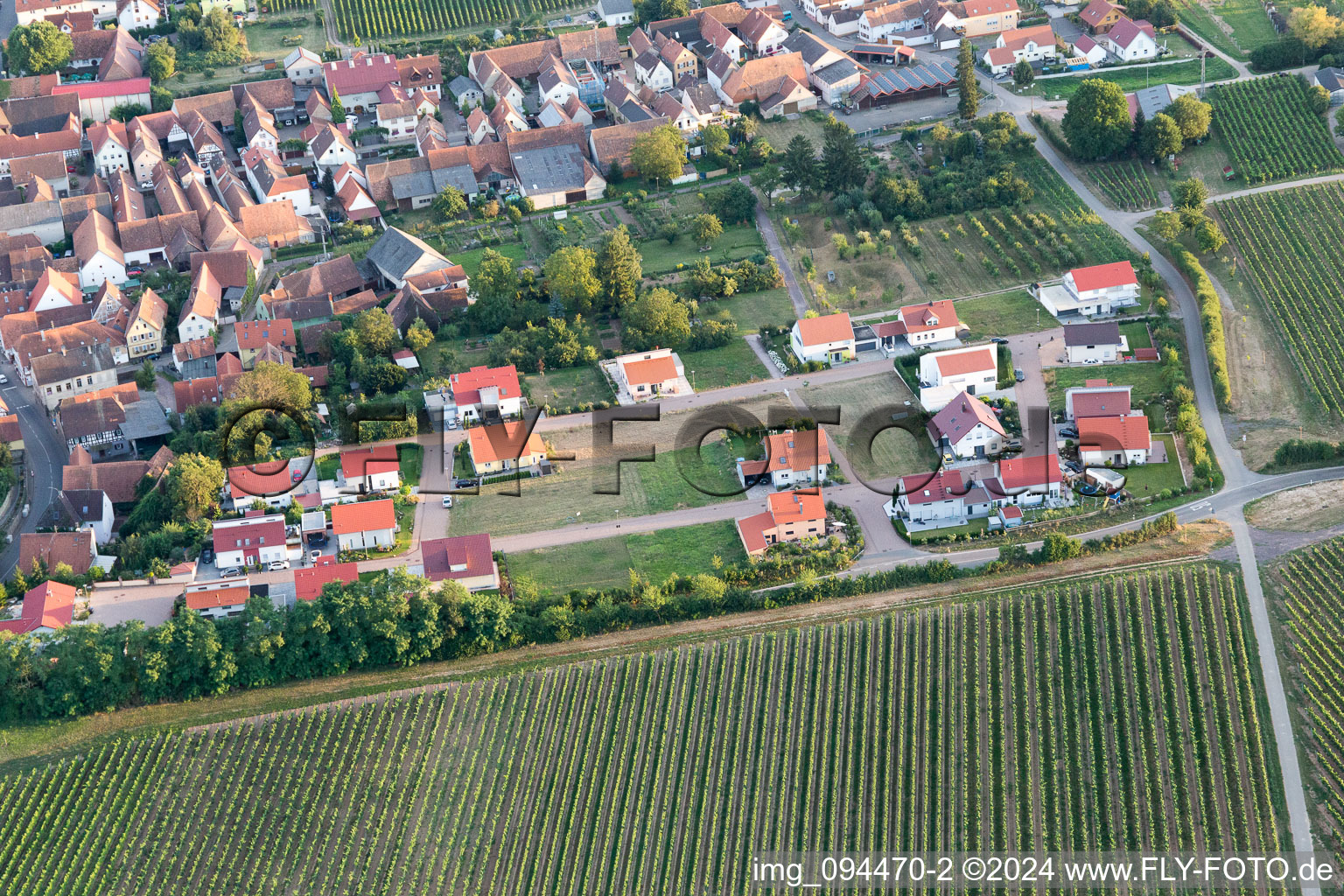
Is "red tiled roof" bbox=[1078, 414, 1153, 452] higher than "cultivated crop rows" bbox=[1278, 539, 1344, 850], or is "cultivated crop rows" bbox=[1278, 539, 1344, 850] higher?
"red tiled roof" bbox=[1078, 414, 1153, 452]

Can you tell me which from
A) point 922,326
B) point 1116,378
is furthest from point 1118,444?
point 922,326

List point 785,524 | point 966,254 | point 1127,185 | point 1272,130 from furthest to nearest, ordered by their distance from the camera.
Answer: point 1272,130 → point 1127,185 → point 966,254 → point 785,524

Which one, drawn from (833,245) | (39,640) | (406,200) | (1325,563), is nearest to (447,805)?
(39,640)

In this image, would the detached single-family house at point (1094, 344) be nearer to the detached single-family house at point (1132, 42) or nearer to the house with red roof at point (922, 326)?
the house with red roof at point (922, 326)

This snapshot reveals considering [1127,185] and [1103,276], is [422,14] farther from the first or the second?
[1103,276]

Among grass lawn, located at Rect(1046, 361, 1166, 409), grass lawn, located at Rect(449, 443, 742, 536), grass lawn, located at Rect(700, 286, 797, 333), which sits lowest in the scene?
grass lawn, located at Rect(449, 443, 742, 536)

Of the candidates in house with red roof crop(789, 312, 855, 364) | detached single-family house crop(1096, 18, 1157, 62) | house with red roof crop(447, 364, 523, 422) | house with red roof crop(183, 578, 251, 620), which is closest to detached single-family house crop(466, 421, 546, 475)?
house with red roof crop(447, 364, 523, 422)

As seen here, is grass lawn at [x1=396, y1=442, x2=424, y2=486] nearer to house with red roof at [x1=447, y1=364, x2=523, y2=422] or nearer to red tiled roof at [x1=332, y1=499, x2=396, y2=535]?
house with red roof at [x1=447, y1=364, x2=523, y2=422]
